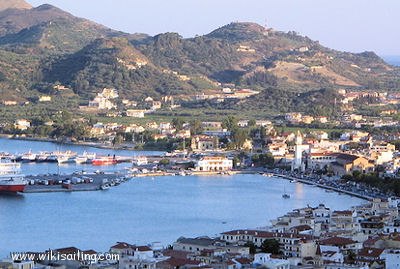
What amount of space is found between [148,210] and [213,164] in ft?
36.7

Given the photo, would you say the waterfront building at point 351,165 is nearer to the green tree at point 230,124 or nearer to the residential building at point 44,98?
the green tree at point 230,124

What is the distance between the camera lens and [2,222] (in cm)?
2203

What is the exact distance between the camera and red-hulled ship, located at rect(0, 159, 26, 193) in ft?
92.4

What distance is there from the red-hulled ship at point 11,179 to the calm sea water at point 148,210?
1.99 feet

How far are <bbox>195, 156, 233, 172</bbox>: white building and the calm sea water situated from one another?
239 cm

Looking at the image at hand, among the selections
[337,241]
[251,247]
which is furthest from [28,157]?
[337,241]

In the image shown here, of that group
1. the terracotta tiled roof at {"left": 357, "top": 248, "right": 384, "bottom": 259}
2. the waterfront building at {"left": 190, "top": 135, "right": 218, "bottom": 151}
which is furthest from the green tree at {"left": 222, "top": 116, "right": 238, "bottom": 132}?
the terracotta tiled roof at {"left": 357, "top": 248, "right": 384, "bottom": 259}

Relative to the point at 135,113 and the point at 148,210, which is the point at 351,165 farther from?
the point at 135,113

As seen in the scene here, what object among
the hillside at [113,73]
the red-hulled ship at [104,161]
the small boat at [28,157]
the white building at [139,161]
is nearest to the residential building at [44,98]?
the hillside at [113,73]

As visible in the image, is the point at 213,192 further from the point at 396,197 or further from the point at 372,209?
the point at 372,209

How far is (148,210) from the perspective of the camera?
24.1m

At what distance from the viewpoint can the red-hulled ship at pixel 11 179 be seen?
92.4 feet

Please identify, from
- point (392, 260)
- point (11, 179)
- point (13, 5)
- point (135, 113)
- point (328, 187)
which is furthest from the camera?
point (13, 5)

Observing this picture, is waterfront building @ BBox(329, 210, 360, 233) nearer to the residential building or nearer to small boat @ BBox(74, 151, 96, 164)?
small boat @ BBox(74, 151, 96, 164)
